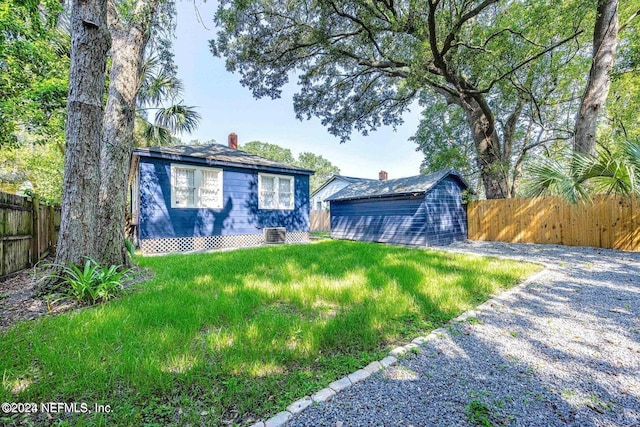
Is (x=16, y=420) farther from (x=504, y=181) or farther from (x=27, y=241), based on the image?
(x=504, y=181)

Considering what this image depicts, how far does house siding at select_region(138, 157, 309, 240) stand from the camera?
8023 mm

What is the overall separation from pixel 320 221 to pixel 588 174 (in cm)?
1670

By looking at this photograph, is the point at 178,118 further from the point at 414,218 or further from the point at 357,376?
the point at 357,376

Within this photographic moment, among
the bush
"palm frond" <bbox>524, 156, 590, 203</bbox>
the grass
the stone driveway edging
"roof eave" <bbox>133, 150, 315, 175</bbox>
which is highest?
"roof eave" <bbox>133, 150, 315, 175</bbox>

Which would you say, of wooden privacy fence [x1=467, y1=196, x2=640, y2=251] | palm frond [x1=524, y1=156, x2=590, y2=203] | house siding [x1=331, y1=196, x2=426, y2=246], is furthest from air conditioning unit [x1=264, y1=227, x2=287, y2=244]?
wooden privacy fence [x1=467, y1=196, x2=640, y2=251]

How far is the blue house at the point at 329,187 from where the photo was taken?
21938 mm

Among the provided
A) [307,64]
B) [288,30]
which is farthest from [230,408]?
[307,64]

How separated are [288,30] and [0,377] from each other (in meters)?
11.1

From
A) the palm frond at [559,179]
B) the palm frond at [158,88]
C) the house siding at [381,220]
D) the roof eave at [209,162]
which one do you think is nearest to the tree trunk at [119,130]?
the roof eave at [209,162]

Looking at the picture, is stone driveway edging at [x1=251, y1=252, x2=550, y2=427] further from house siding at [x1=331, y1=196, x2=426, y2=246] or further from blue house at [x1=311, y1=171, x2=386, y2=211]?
blue house at [x1=311, y1=171, x2=386, y2=211]

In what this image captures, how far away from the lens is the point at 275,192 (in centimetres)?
1078

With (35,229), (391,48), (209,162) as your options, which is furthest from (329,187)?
(35,229)

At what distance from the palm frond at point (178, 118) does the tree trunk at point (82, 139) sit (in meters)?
7.74

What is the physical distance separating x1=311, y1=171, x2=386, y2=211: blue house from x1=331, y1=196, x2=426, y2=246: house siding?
7767mm
